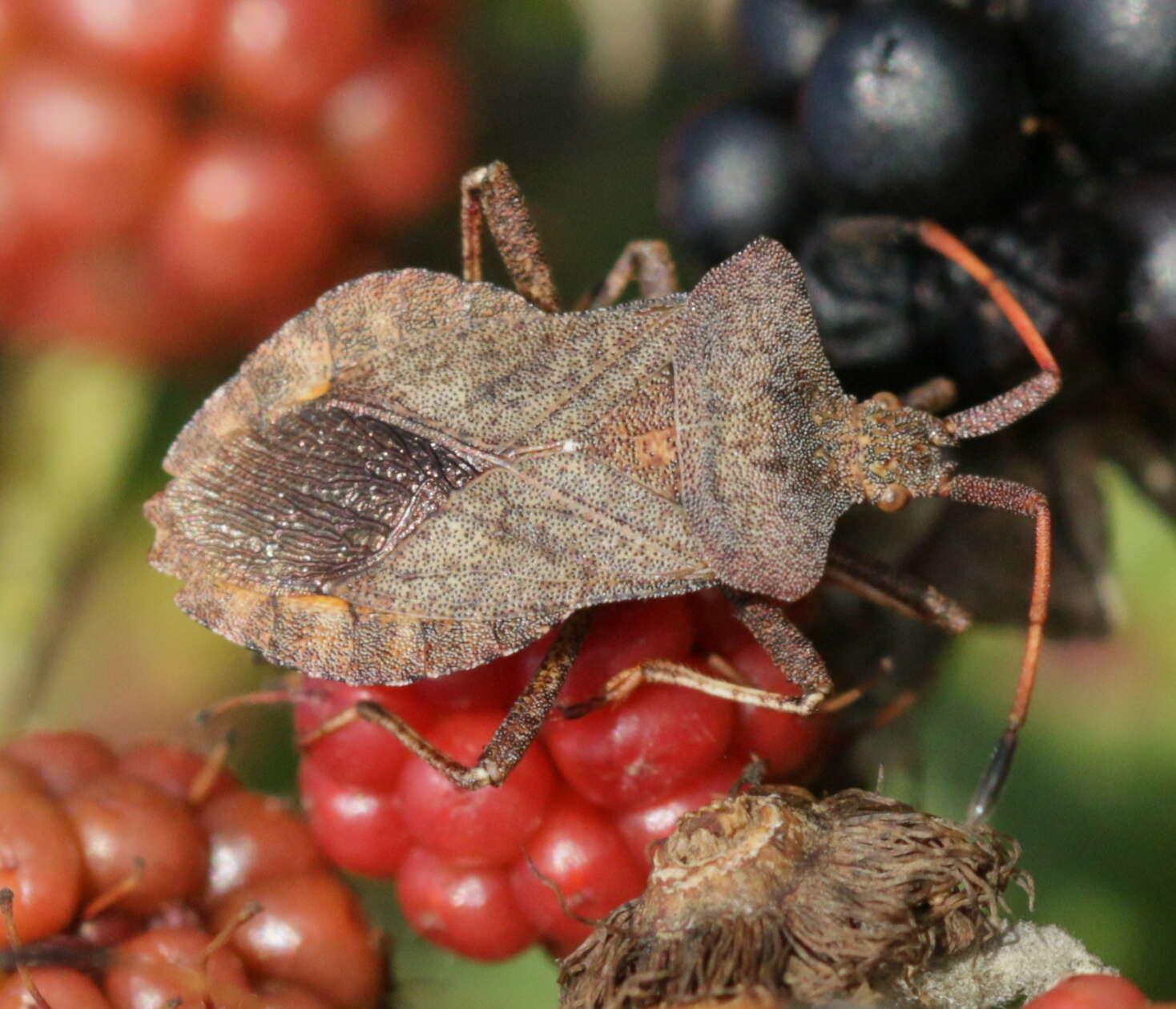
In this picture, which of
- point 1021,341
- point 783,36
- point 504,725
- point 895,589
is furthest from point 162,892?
point 783,36

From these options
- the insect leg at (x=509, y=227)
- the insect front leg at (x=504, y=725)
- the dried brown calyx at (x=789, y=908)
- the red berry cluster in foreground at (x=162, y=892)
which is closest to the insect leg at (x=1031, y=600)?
the dried brown calyx at (x=789, y=908)

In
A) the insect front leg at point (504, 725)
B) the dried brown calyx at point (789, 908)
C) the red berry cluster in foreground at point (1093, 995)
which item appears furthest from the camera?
the insect front leg at point (504, 725)

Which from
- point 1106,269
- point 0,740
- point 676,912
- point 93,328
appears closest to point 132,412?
point 93,328

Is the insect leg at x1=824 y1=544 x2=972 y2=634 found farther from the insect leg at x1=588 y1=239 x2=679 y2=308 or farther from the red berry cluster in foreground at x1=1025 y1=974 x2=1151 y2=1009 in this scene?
the red berry cluster in foreground at x1=1025 y1=974 x2=1151 y2=1009

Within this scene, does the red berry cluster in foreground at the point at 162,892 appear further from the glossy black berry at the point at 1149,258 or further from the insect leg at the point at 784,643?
the glossy black berry at the point at 1149,258

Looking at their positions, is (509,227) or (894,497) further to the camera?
(509,227)

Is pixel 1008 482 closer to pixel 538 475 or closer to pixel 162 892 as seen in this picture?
pixel 538 475
